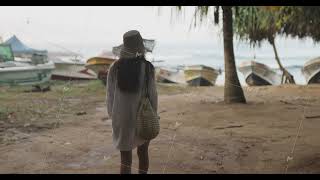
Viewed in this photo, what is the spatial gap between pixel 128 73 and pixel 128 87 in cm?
10

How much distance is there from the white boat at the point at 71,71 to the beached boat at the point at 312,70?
7.44 m

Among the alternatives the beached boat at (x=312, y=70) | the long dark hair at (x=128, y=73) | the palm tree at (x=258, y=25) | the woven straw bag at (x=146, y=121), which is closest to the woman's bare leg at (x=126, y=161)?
the woven straw bag at (x=146, y=121)

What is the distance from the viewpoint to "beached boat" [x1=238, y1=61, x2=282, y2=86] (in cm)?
1856

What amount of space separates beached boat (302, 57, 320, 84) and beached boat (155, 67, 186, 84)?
16.2 feet

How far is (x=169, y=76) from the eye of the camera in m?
20.6

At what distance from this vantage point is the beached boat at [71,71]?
17.2 m

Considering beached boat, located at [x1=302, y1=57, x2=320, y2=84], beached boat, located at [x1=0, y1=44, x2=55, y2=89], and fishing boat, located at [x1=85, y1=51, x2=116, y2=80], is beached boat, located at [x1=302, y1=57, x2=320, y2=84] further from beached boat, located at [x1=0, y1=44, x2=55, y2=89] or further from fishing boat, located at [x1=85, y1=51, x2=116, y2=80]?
beached boat, located at [x1=0, y1=44, x2=55, y2=89]

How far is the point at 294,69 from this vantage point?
21.2 m

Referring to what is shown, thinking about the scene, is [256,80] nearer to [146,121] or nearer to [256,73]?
[256,73]

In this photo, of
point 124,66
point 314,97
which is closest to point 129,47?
point 124,66

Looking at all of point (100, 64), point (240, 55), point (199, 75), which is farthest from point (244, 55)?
point (100, 64)
